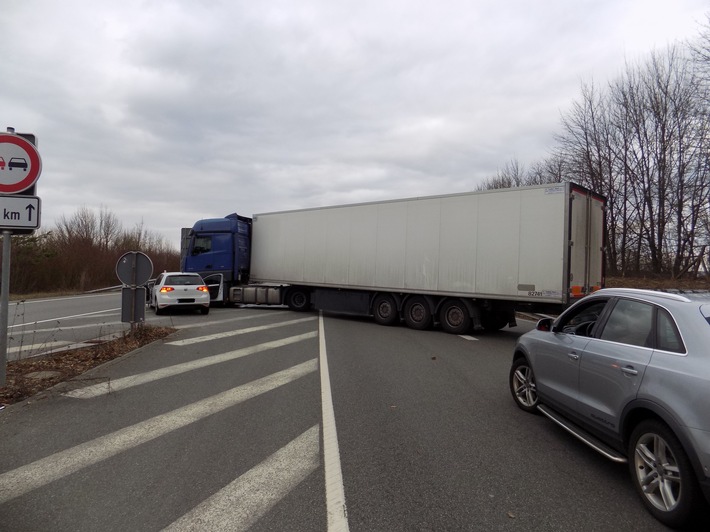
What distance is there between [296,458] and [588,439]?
2591 mm

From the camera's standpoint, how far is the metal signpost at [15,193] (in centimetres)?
630

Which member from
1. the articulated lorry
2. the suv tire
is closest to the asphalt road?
the suv tire

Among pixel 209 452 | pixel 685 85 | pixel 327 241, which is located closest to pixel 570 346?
pixel 209 452

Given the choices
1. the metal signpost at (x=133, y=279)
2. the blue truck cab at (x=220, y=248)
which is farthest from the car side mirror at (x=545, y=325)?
the blue truck cab at (x=220, y=248)

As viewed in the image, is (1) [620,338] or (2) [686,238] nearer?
(1) [620,338]

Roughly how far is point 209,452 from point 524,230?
956 cm

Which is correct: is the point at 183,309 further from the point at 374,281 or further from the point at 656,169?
the point at 656,169

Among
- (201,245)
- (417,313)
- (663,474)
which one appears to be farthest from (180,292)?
(663,474)

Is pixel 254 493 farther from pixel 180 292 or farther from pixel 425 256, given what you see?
pixel 180 292

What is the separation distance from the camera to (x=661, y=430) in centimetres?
326

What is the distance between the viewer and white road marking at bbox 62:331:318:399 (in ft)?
21.7

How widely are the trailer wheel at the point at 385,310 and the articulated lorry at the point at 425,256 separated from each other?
35 mm

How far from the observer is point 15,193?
6363mm

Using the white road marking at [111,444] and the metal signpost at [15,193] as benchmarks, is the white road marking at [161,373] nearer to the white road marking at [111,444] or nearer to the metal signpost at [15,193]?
the metal signpost at [15,193]
